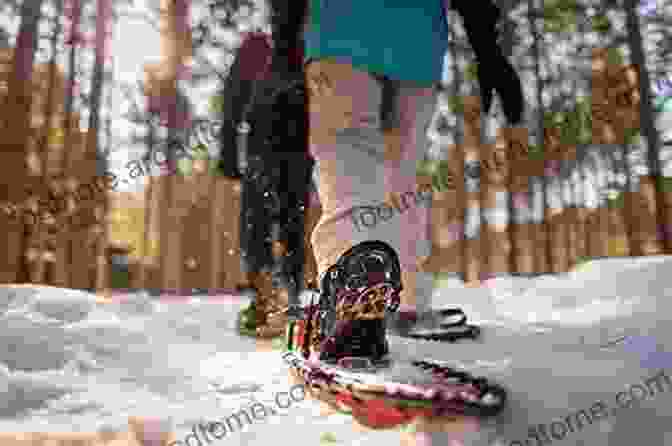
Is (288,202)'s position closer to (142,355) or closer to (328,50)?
(142,355)

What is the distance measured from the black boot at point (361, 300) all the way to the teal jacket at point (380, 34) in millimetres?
402

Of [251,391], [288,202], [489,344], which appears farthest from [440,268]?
[251,391]

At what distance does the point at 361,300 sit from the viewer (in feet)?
2.64

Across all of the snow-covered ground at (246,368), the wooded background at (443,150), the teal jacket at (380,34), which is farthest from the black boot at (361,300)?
the wooded background at (443,150)

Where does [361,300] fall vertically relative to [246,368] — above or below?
above

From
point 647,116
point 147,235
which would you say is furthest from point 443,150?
point 147,235

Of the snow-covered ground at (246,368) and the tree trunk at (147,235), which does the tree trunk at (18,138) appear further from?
the snow-covered ground at (246,368)

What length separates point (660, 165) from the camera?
4547 millimetres

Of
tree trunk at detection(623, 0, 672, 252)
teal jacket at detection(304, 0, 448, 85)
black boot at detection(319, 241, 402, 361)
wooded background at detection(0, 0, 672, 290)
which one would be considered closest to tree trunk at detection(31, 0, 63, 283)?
wooded background at detection(0, 0, 672, 290)

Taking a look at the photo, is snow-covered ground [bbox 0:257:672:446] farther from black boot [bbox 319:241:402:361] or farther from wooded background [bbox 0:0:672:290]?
wooded background [bbox 0:0:672:290]

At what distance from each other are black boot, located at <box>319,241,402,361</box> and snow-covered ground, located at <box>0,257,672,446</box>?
0.40 feet

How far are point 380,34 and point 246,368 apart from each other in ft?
2.85

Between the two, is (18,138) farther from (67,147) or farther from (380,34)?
(380,34)

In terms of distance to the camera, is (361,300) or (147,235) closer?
(361,300)
